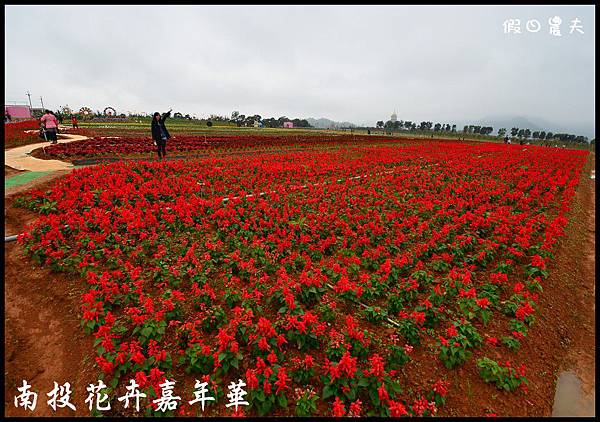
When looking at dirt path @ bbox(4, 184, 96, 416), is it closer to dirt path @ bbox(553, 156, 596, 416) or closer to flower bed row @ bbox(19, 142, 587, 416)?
flower bed row @ bbox(19, 142, 587, 416)

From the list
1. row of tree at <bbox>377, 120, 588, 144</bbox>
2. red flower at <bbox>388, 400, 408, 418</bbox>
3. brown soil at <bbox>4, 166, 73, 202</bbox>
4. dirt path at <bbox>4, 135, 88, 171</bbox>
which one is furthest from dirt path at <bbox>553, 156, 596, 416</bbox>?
row of tree at <bbox>377, 120, 588, 144</bbox>

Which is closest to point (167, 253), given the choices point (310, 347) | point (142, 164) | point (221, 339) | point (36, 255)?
point (36, 255)

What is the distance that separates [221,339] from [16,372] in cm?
280

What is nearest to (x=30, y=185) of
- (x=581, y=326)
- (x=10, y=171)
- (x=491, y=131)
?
(x=10, y=171)

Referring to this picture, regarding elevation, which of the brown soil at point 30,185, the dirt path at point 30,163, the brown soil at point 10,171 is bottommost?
the brown soil at point 30,185

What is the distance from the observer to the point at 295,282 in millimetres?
5418

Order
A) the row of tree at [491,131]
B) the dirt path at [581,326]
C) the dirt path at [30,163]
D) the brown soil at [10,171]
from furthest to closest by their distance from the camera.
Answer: the row of tree at [491,131]
the dirt path at [30,163]
the brown soil at [10,171]
the dirt path at [581,326]

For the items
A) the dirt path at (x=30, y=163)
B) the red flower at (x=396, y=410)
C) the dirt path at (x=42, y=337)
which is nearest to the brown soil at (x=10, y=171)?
the dirt path at (x=30, y=163)

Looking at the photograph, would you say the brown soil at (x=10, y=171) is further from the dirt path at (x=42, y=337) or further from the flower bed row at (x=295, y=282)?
the dirt path at (x=42, y=337)

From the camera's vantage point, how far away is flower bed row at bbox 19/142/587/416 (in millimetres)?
3688

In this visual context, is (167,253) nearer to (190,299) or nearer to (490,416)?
(190,299)

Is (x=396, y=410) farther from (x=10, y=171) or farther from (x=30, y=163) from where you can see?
(x=30, y=163)

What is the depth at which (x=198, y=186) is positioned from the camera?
34.5 ft

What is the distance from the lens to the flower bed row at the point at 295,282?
3688 millimetres
